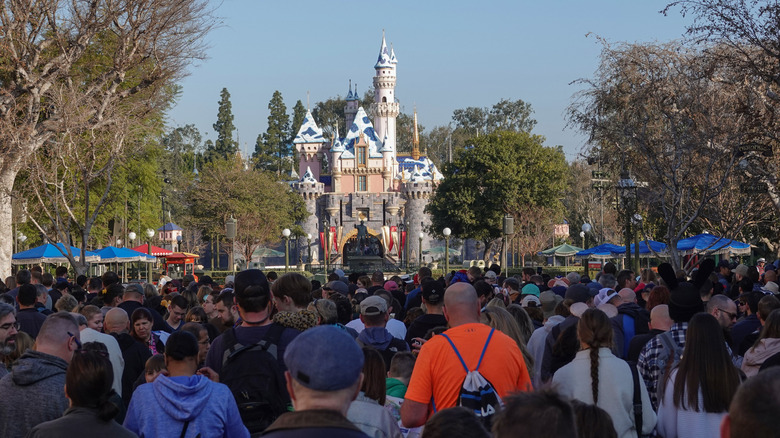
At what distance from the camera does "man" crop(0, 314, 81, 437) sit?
544 cm

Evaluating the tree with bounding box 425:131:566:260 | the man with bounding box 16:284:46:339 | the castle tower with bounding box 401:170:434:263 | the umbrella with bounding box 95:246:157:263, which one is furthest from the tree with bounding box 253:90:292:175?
the man with bounding box 16:284:46:339

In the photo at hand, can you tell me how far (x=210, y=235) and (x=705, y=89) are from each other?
49423 millimetres

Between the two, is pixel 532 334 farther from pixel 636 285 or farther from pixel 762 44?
pixel 762 44

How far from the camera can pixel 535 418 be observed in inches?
117

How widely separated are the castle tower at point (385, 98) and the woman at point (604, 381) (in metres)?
84.1

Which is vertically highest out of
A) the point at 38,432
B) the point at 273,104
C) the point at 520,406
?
the point at 273,104

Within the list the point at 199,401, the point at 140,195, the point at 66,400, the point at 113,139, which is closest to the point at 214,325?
the point at 66,400

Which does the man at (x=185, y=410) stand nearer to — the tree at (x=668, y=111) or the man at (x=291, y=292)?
the man at (x=291, y=292)

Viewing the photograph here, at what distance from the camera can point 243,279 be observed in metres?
5.68

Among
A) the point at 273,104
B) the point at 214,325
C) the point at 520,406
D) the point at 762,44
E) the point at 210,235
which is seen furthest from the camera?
the point at 273,104

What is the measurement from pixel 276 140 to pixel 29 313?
3691 inches

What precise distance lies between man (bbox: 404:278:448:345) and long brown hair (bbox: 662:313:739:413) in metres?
3.10

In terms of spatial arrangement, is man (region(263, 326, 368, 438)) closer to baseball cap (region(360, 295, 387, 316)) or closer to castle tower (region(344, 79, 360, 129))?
baseball cap (region(360, 295, 387, 316))

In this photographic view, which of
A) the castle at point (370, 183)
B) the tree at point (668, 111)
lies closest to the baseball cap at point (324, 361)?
the tree at point (668, 111)
